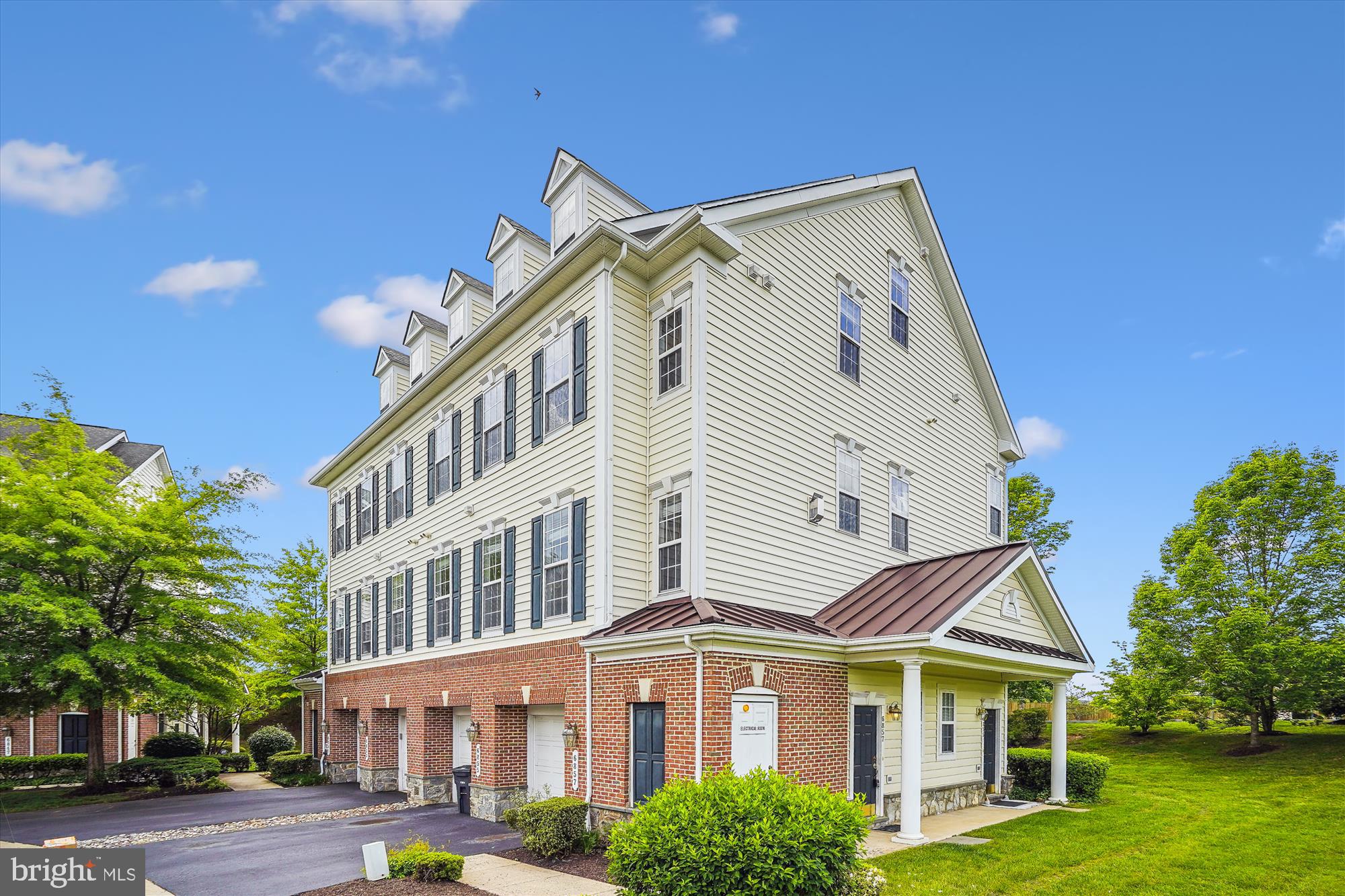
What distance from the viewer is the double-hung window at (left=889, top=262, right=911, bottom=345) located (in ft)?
63.6

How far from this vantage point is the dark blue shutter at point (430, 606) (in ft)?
66.2

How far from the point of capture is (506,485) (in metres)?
17.3

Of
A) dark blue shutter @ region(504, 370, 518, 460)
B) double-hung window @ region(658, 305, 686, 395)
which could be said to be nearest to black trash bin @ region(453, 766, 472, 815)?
dark blue shutter @ region(504, 370, 518, 460)

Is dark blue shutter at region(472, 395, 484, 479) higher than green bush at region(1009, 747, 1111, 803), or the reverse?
dark blue shutter at region(472, 395, 484, 479)

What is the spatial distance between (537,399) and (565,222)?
346cm

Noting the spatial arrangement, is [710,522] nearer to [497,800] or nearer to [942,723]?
[942,723]

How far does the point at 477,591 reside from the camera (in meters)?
18.0

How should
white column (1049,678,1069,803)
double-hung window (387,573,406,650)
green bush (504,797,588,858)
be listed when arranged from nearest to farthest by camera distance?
1. green bush (504,797,588,858)
2. white column (1049,678,1069,803)
3. double-hung window (387,573,406,650)

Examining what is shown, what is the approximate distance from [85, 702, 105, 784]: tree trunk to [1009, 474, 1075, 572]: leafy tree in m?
29.1

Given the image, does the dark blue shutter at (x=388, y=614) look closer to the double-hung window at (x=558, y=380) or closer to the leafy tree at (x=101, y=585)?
the leafy tree at (x=101, y=585)

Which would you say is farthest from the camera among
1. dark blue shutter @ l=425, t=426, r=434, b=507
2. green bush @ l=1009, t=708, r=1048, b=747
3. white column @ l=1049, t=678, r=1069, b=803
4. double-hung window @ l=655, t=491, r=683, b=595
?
green bush @ l=1009, t=708, r=1048, b=747

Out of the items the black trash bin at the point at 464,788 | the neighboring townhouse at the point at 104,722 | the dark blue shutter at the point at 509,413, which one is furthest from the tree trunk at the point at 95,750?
the dark blue shutter at the point at 509,413

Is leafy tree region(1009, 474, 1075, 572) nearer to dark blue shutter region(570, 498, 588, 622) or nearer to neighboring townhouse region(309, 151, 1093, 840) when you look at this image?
neighboring townhouse region(309, 151, 1093, 840)

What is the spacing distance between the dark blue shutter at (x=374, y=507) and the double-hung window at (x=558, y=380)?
34.9ft
